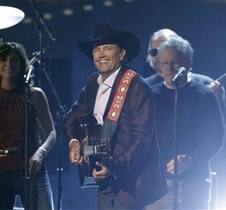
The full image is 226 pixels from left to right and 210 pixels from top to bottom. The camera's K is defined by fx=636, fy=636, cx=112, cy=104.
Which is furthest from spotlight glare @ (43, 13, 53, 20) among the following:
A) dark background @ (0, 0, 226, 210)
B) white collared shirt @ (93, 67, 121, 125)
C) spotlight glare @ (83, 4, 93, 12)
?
white collared shirt @ (93, 67, 121, 125)

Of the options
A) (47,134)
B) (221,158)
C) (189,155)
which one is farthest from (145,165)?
(221,158)

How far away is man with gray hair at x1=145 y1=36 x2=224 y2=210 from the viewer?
452 cm

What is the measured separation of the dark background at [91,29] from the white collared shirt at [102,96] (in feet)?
10.8

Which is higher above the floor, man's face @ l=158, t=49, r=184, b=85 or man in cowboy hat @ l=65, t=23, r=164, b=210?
man's face @ l=158, t=49, r=184, b=85

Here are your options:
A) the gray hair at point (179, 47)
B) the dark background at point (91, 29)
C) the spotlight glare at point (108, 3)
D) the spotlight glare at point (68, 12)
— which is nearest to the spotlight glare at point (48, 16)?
the dark background at point (91, 29)

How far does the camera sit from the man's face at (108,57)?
13.6 ft

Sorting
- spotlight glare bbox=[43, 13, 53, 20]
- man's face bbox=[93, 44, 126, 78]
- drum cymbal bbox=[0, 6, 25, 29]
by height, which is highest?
spotlight glare bbox=[43, 13, 53, 20]

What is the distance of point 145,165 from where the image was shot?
3971 millimetres

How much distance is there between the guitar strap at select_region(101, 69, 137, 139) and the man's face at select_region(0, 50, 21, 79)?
3.01ft

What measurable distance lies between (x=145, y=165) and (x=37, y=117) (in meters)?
1.03

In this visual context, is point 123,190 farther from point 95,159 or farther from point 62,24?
point 62,24

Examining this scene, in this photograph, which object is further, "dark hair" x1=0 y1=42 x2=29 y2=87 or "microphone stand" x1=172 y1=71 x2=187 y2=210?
"dark hair" x1=0 y1=42 x2=29 y2=87

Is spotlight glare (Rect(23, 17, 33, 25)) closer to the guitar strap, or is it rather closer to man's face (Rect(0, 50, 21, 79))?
man's face (Rect(0, 50, 21, 79))

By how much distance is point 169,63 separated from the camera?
4.59 metres
